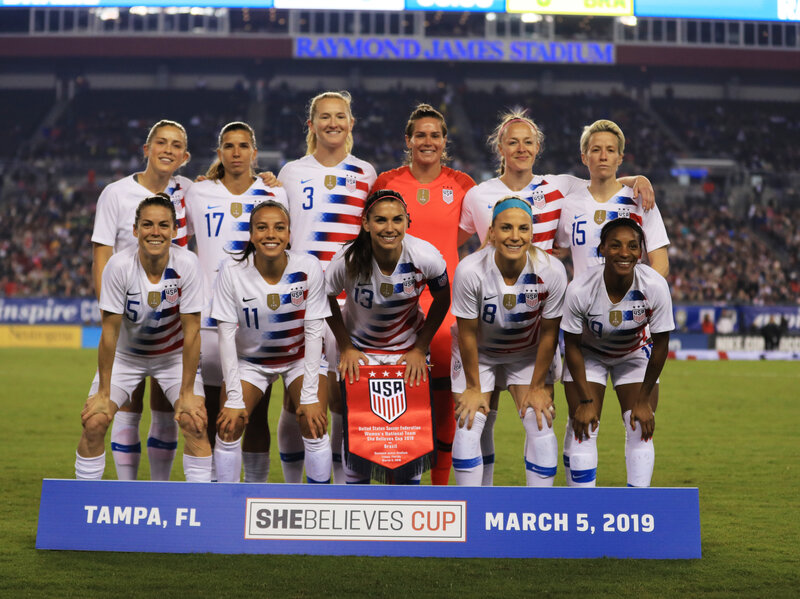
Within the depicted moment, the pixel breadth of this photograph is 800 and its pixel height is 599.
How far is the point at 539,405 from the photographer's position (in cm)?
509

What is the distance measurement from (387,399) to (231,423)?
87 cm

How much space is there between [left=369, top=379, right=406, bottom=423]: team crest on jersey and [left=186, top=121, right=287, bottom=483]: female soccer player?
0.82 m

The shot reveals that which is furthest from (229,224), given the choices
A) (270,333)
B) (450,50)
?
(450,50)

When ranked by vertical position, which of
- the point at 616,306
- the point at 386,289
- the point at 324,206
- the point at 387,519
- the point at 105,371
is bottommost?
the point at 387,519

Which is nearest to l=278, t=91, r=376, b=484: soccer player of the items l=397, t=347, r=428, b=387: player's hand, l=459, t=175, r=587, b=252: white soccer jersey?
l=397, t=347, r=428, b=387: player's hand

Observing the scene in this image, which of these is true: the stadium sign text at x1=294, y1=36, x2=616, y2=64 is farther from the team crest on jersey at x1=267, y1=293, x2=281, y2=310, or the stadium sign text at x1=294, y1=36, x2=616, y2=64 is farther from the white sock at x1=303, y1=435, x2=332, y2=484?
the white sock at x1=303, y1=435, x2=332, y2=484

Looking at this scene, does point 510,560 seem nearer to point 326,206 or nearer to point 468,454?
point 468,454

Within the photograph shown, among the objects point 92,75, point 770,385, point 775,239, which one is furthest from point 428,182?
point 92,75

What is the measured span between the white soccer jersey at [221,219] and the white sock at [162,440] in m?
0.94

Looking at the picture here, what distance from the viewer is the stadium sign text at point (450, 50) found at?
34.8m

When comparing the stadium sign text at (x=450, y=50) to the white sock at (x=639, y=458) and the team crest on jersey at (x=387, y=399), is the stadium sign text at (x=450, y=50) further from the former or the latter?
the white sock at (x=639, y=458)

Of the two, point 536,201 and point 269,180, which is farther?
point 269,180

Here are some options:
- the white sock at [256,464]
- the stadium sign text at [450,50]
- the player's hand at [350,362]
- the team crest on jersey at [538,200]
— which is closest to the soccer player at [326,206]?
the white sock at [256,464]

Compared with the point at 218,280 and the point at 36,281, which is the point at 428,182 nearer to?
the point at 218,280
